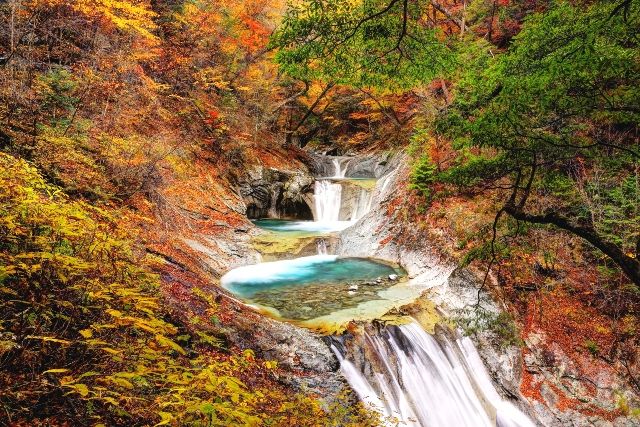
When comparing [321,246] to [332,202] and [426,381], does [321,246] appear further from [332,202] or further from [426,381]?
[426,381]

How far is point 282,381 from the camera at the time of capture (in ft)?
16.9

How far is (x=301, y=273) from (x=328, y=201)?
321 inches

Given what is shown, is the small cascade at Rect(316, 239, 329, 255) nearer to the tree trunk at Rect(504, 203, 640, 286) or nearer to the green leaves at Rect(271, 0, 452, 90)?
the tree trunk at Rect(504, 203, 640, 286)

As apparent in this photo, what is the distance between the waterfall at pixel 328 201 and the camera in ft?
59.9

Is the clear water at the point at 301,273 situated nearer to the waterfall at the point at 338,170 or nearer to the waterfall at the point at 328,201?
the waterfall at the point at 328,201

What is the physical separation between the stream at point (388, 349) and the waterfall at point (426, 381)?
17mm

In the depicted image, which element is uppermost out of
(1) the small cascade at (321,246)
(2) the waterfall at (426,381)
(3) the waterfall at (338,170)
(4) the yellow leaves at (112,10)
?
(4) the yellow leaves at (112,10)

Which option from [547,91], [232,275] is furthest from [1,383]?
[232,275]

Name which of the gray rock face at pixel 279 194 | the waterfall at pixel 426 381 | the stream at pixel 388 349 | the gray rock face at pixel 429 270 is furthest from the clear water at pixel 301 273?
the gray rock face at pixel 279 194

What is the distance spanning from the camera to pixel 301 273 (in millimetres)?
10719

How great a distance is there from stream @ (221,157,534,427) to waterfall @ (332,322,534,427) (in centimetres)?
2

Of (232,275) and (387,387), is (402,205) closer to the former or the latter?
(232,275)

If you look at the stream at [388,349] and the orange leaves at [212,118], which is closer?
the stream at [388,349]

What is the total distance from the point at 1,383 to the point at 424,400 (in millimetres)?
6577
